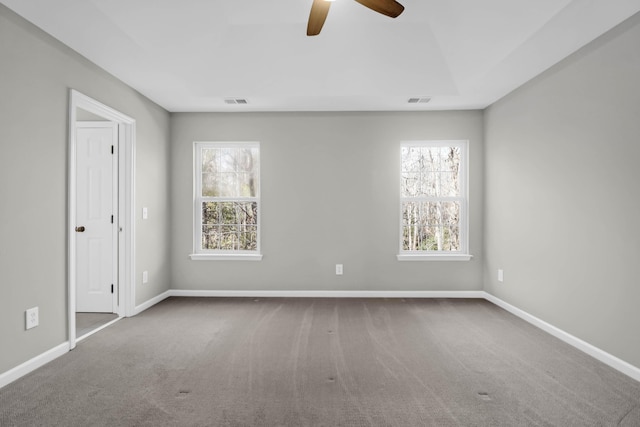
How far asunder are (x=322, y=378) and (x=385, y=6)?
2393 mm

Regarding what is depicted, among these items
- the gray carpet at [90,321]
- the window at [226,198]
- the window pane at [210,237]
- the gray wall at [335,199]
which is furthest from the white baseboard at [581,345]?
the gray carpet at [90,321]

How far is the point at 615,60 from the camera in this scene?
7.88 feet

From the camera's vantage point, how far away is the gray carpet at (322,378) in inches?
73.1

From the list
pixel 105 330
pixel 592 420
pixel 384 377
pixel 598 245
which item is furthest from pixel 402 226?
pixel 105 330

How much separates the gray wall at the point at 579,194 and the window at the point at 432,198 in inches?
24.2

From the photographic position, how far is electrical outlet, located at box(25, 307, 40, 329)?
7.59ft

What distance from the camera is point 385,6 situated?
196cm

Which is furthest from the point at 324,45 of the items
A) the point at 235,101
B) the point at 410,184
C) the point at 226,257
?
the point at 226,257

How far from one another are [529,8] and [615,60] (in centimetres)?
75

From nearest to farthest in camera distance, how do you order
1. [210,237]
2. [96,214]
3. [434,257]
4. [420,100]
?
1. [96,214]
2. [420,100]
3. [434,257]
4. [210,237]

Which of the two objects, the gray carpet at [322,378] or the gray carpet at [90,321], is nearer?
the gray carpet at [322,378]

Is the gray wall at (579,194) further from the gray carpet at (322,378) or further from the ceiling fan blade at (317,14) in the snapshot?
the ceiling fan blade at (317,14)

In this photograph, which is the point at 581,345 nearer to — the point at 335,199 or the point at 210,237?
the point at 335,199

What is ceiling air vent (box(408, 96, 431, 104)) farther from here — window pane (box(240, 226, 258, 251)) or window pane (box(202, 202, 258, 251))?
window pane (box(240, 226, 258, 251))
